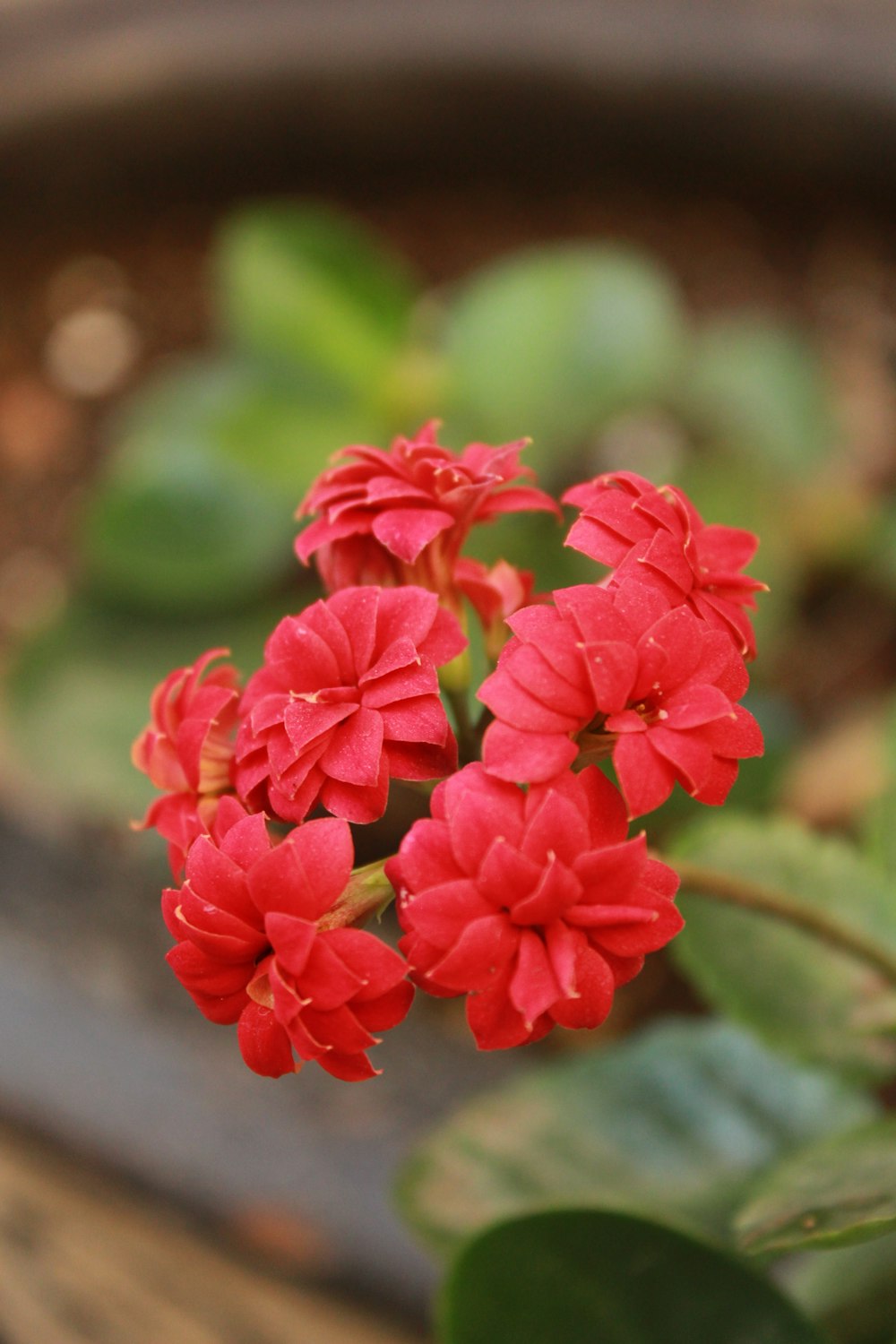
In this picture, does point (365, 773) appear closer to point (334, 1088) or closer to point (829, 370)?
point (334, 1088)

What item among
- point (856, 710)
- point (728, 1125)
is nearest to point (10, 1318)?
point (728, 1125)

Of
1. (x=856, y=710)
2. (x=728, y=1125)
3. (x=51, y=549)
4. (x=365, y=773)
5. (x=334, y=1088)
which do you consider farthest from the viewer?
(x=51, y=549)

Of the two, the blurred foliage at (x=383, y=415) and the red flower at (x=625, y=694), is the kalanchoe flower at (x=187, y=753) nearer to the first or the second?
the red flower at (x=625, y=694)

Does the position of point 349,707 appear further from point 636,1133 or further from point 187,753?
point 636,1133

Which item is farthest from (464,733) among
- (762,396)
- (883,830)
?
(762,396)

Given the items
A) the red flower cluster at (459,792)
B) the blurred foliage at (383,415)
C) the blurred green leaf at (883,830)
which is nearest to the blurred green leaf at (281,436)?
the blurred foliage at (383,415)
